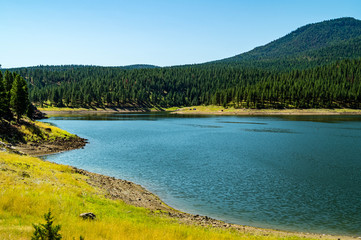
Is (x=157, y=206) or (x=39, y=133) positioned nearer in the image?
(x=157, y=206)

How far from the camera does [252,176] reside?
38.8 m

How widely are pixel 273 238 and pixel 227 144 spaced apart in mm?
51259

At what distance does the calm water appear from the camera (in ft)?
83.7

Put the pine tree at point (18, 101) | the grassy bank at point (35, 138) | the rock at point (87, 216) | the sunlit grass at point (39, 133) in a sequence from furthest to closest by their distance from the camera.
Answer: the pine tree at point (18, 101) → the sunlit grass at point (39, 133) → the grassy bank at point (35, 138) → the rock at point (87, 216)

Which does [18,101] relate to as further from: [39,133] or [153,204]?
[153,204]

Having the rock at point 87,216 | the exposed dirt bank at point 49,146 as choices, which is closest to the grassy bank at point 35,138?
the exposed dirt bank at point 49,146

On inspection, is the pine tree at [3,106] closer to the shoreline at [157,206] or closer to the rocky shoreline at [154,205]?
the shoreline at [157,206]

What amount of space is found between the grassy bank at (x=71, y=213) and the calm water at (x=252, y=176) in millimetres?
7511

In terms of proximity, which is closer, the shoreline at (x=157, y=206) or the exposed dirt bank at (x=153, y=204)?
the shoreline at (x=157, y=206)

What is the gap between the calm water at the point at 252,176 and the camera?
83.7 feet

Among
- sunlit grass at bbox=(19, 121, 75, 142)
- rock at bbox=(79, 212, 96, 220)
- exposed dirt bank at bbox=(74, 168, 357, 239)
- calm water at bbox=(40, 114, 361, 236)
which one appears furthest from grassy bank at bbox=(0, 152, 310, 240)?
sunlit grass at bbox=(19, 121, 75, 142)

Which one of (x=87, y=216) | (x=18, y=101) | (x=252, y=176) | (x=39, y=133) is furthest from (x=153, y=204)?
(x=18, y=101)

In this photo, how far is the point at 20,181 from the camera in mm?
21828

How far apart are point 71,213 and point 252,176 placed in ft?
90.3
